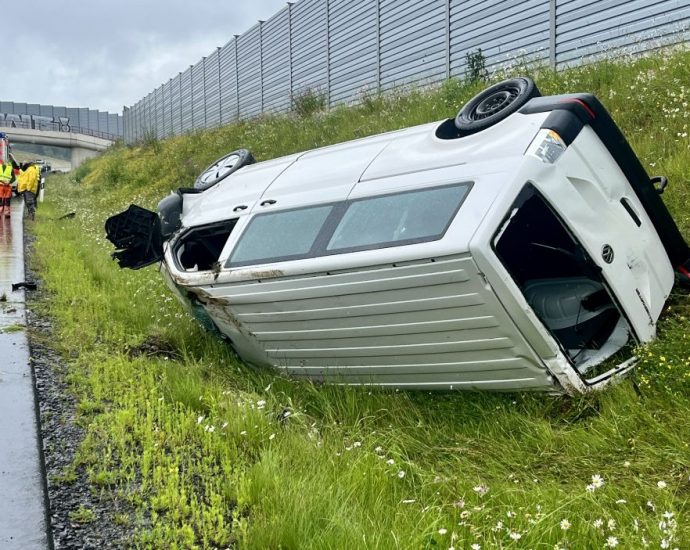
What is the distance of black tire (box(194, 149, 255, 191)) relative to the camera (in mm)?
5477

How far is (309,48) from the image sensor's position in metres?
14.4

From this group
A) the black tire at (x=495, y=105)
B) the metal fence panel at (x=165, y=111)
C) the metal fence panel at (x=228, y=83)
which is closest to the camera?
the black tire at (x=495, y=105)

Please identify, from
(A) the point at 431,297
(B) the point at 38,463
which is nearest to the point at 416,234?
(A) the point at 431,297

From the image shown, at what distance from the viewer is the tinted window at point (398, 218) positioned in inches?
127

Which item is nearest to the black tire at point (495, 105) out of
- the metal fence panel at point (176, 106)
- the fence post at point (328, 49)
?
the fence post at point (328, 49)

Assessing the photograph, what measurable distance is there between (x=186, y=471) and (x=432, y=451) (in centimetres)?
128

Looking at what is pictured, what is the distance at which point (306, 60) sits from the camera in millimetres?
14492

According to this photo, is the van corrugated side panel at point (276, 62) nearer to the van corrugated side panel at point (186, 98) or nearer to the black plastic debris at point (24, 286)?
the van corrugated side panel at point (186, 98)

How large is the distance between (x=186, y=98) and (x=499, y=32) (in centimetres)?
1775

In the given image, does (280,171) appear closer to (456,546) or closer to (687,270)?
(687,270)

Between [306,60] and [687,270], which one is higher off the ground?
[306,60]

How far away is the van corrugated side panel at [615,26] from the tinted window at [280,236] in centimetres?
507

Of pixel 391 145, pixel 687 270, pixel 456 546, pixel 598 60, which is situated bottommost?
pixel 456 546

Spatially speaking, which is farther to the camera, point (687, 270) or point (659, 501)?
point (687, 270)
